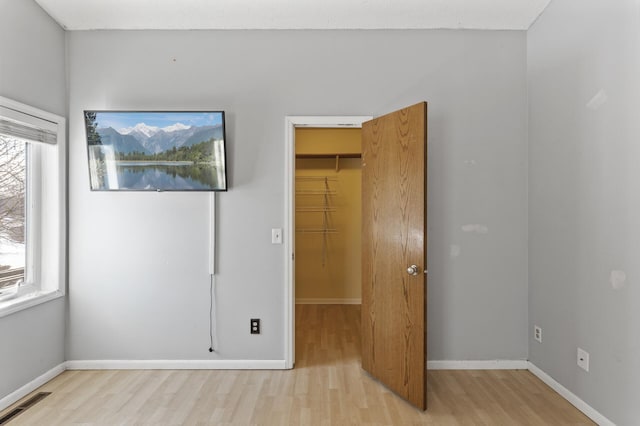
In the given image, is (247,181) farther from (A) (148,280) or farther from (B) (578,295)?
(B) (578,295)

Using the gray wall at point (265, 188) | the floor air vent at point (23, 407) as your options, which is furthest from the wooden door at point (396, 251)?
the floor air vent at point (23, 407)

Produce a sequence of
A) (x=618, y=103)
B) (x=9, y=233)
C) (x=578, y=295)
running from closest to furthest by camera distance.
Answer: (x=618, y=103), (x=578, y=295), (x=9, y=233)

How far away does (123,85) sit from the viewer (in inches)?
111

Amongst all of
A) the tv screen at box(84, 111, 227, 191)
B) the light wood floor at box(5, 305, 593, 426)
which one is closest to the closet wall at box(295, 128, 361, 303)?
the light wood floor at box(5, 305, 593, 426)

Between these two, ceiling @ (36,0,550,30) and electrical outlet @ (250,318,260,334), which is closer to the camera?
ceiling @ (36,0,550,30)

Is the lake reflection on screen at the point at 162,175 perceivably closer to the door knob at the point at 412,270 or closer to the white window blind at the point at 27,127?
the white window blind at the point at 27,127

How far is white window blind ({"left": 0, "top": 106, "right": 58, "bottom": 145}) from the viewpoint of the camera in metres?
2.26

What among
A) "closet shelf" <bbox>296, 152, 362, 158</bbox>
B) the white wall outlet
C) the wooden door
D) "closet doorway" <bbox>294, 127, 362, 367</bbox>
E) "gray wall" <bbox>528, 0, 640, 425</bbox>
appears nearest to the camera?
"gray wall" <bbox>528, 0, 640, 425</bbox>

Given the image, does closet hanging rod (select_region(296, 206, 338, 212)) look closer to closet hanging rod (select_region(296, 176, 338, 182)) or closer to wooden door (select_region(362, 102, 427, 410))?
closet hanging rod (select_region(296, 176, 338, 182))

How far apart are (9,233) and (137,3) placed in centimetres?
187

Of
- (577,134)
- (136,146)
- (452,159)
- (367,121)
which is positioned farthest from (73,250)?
(577,134)

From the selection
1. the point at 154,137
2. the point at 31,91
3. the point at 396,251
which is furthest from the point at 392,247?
the point at 31,91

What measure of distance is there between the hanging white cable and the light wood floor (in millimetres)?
254

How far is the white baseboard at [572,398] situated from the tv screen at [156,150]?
9.25 ft
